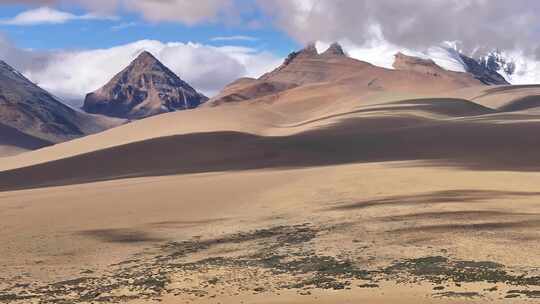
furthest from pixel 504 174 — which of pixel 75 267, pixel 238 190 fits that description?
pixel 75 267

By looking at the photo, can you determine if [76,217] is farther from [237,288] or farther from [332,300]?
[332,300]

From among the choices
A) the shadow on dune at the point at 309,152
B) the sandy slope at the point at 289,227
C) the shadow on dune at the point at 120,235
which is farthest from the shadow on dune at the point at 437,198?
the shadow on dune at the point at 309,152

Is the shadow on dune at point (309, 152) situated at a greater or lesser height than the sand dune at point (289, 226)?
greater

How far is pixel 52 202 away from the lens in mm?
37688

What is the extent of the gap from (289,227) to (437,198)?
25.6 ft

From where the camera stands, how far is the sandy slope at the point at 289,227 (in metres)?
18.5

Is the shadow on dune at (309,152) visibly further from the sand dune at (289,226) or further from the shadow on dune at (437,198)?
the shadow on dune at (437,198)

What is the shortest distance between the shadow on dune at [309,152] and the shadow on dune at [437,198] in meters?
11.9

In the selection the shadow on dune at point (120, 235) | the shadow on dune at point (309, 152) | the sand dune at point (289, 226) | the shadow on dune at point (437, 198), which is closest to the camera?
the sand dune at point (289, 226)

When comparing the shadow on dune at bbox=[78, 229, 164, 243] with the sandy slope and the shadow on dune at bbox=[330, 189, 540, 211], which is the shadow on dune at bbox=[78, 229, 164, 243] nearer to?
the sandy slope

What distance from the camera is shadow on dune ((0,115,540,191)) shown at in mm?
54625

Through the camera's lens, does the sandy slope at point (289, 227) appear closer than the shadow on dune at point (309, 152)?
Yes

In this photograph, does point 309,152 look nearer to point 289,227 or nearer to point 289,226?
point 289,226

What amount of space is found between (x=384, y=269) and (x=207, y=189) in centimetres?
2252
